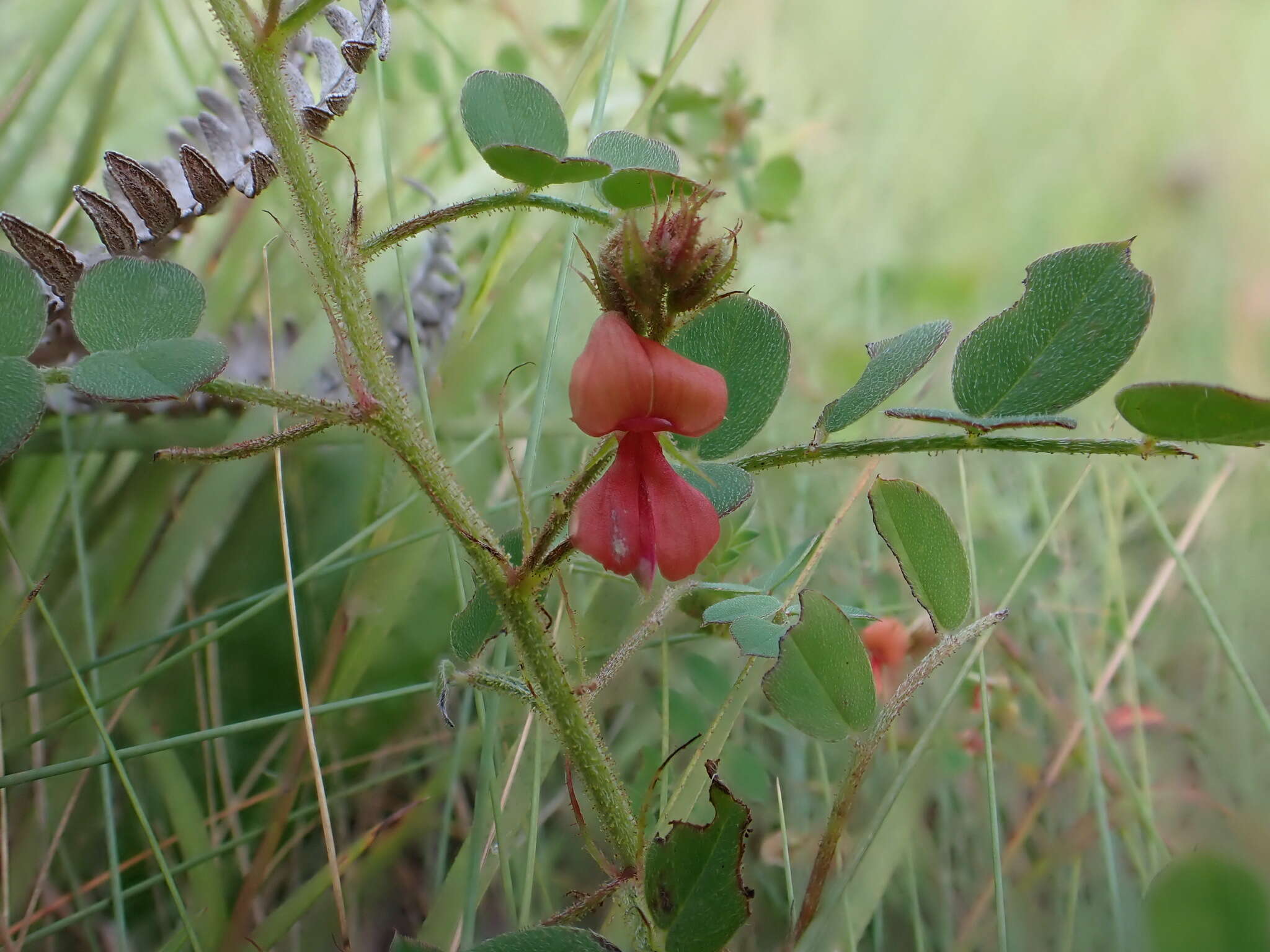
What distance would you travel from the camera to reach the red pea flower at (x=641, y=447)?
12.0 inches

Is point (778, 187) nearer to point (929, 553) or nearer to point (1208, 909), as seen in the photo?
point (929, 553)

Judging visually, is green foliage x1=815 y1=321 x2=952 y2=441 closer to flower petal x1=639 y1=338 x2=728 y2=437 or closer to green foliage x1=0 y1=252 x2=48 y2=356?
flower petal x1=639 y1=338 x2=728 y2=437

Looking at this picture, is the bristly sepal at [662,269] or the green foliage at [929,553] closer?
the bristly sepal at [662,269]

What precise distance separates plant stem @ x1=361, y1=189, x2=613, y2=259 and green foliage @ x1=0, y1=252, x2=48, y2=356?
153mm

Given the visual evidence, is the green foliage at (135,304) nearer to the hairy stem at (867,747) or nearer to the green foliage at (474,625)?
the green foliage at (474,625)

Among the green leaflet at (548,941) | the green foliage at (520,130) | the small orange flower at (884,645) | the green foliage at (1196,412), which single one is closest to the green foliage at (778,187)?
the small orange flower at (884,645)

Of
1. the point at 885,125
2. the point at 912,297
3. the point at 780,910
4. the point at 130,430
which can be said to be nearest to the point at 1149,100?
the point at 885,125

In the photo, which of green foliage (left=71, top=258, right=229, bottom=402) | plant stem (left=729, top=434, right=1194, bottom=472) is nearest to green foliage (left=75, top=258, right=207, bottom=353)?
green foliage (left=71, top=258, right=229, bottom=402)

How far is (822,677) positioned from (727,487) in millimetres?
97

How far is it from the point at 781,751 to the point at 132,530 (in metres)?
0.58

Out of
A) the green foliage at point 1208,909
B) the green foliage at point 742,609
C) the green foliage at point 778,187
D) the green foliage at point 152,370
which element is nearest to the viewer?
the green foliage at point 1208,909

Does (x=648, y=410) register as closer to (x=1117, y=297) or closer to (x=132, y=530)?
(x=1117, y=297)

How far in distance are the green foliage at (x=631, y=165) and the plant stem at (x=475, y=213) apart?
15 millimetres

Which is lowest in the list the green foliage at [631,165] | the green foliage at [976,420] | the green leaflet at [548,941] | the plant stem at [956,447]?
the green leaflet at [548,941]
